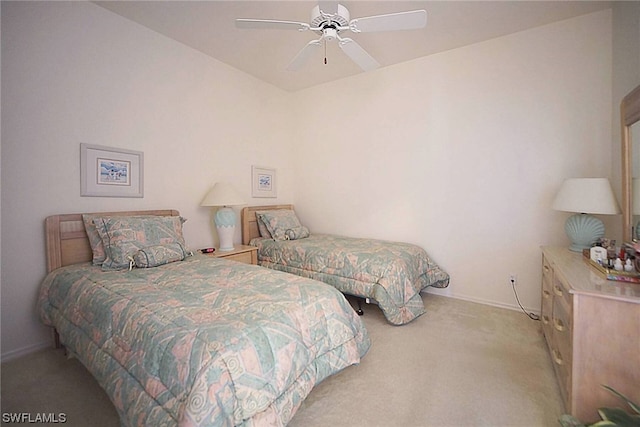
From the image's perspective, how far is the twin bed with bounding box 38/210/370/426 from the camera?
3.57ft

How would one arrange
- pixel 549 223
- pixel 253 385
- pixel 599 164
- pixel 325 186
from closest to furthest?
pixel 253 385, pixel 599 164, pixel 549 223, pixel 325 186

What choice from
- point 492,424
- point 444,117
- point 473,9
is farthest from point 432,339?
point 473,9

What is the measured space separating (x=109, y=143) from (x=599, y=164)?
4365 mm

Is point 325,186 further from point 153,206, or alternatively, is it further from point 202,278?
point 202,278

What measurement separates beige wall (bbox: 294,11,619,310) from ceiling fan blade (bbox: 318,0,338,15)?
1.91 m

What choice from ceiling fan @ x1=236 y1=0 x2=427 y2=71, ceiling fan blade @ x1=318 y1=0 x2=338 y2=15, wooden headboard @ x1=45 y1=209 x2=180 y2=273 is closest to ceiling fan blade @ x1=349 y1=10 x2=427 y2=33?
ceiling fan @ x1=236 y1=0 x2=427 y2=71

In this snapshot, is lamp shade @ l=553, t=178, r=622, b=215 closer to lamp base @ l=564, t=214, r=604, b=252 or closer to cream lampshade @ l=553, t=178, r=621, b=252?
cream lampshade @ l=553, t=178, r=621, b=252

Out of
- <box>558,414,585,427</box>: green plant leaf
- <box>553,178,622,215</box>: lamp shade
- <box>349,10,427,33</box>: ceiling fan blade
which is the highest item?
<box>349,10,427,33</box>: ceiling fan blade

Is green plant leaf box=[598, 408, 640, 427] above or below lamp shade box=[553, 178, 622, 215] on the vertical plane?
below

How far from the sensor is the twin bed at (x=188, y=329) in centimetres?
109

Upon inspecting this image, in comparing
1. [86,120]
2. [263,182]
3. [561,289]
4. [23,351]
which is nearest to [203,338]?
[561,289]

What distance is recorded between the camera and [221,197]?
3.07m

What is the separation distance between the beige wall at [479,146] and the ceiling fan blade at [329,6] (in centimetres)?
191

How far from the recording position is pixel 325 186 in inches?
165
